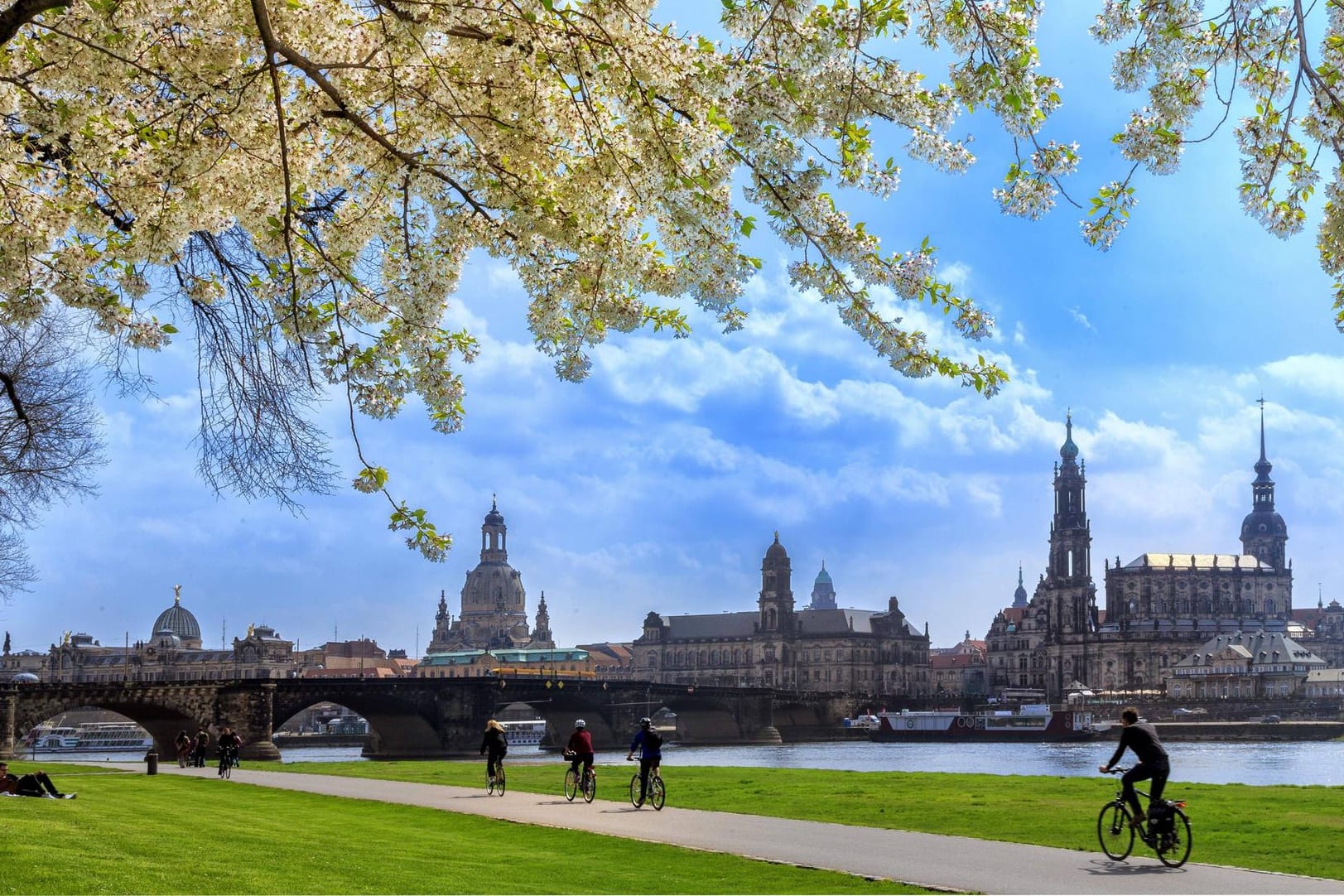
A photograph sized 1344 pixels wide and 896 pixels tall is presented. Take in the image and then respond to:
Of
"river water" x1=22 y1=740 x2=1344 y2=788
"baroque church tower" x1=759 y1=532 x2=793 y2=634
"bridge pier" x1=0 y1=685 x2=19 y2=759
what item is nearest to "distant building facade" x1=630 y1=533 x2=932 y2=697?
"baroque church tower" x1=759 y1=532 x2=793 y2=634

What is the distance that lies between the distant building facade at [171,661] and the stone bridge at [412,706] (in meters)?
75.6

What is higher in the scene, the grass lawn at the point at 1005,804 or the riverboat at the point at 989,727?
the grass lawn at the point at 1005,804

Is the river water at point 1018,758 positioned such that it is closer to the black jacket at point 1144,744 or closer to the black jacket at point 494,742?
the black jacket at point 494,742

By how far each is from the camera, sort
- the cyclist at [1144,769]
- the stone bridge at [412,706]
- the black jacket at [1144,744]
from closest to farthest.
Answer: the cyclist at [1144,769] → the black jacket at [1144,744] → the stone bridge at [412,706]

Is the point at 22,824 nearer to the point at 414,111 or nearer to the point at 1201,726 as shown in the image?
the point at 414,111

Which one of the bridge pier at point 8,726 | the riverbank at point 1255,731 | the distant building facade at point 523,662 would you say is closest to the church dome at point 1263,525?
the riverbank at point 1255,731

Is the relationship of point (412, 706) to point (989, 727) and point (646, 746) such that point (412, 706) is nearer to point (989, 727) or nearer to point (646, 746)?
point (989, 727)

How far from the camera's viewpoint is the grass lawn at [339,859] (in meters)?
11.4

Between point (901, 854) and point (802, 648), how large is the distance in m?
168

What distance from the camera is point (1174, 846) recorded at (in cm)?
1369

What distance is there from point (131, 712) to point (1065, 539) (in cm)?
13417

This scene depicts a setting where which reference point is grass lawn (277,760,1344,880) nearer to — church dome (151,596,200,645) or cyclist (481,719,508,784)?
cyclist (481,719,508,784)

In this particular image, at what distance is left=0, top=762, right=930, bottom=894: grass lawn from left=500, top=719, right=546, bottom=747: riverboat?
11720 cm

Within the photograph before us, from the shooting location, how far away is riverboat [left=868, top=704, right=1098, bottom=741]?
103750 mm
